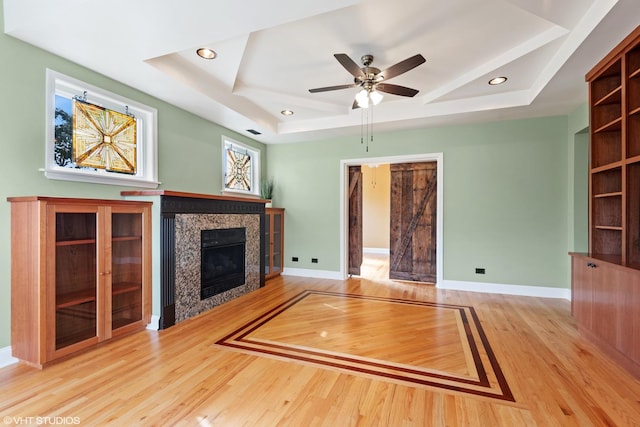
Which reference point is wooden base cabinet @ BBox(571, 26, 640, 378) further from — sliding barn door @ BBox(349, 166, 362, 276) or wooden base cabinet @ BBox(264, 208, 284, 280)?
wooden base cabinet @ BBox(264, 208, 284, 280)

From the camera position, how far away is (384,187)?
927 cm

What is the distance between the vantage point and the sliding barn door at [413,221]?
17.0 ft

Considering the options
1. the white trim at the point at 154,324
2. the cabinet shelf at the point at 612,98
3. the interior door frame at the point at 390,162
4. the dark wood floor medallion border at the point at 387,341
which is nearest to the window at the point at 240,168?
the interior door frame at the point at 390,162

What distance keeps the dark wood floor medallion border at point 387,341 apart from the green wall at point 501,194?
1268 mm

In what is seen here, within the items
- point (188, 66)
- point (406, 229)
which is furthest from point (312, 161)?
point (188, 66)

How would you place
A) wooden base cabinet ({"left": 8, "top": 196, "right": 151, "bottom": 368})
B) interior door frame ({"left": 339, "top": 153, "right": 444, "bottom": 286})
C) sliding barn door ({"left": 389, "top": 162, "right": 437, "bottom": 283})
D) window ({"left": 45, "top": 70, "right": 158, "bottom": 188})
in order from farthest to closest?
sliding barn door ({"left": 389, "top": 162, "right": 437, "bottom": 283}), interior door frame ({"left": 339, "top": 153, "right": 444, "bottom": 286}), window ({"left": 45, "top": 70, "right": 158, "bottom": 188}), wooden base cabinet ({"left": 8, "top": 196, "right": 151, "bottom": 368})

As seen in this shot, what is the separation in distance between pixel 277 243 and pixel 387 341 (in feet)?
11.0

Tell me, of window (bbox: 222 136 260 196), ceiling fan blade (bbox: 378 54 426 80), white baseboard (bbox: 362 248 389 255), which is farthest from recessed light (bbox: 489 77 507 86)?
white baseboard (bbox: 362 248 389 255)

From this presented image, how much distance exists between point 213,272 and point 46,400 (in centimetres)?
201

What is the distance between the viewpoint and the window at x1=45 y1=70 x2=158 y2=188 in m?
2.65

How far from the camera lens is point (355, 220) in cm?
575

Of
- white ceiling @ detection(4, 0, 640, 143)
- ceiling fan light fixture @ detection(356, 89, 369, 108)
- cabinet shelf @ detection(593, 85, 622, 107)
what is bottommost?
Result: cabinet shelf @ detection(593, 85, 622, 107)

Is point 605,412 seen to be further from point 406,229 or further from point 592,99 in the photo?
point 406,229

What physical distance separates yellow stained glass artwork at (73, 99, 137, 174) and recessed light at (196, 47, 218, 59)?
116 centimetres
